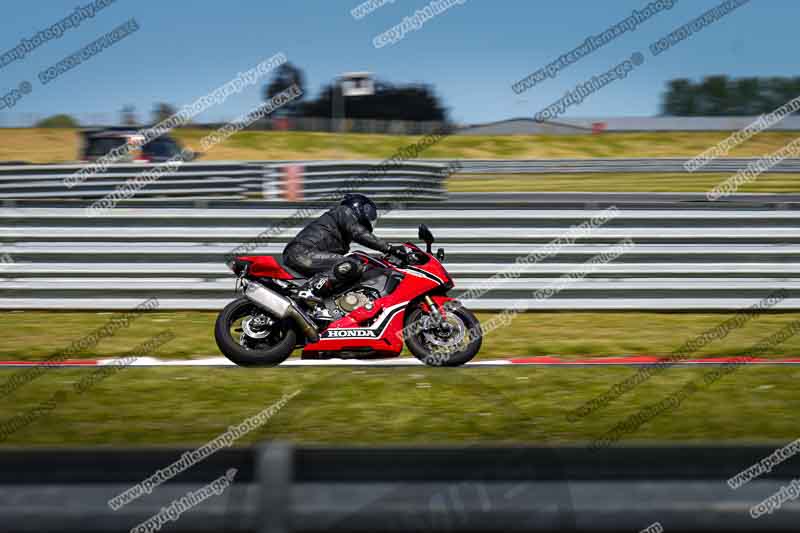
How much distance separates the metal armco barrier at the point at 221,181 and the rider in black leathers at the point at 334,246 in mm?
8853

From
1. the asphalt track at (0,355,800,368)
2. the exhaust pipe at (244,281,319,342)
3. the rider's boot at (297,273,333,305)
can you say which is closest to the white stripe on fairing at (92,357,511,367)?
the asphalt track at (0,355,800,368)

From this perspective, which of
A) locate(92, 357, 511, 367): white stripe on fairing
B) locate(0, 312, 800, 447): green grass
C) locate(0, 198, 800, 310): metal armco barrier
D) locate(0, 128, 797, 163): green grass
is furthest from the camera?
locate(0, 128, 797, 163): green grass

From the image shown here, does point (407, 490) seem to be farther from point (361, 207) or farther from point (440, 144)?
point (440, 144)

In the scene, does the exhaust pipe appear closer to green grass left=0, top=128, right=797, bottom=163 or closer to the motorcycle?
the motorcycle

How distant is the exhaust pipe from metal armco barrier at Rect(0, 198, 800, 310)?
209 centimetres

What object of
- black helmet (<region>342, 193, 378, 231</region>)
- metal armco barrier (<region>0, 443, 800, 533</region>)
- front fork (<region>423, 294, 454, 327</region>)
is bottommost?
front fork (<region>423, 294, 454, 327</region>)

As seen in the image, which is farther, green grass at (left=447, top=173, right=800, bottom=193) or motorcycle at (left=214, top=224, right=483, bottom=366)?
green grass at (left=447, top=173, right=800, bottom=193)

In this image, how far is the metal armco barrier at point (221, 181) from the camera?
17.9 metres

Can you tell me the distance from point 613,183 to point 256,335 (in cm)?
2388

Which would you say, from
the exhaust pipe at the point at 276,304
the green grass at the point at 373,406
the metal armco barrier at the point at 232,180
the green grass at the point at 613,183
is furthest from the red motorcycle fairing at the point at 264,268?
the green grass at the point at 613,183

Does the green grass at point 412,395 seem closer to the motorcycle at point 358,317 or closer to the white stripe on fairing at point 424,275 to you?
the motorcycle at point 358,317

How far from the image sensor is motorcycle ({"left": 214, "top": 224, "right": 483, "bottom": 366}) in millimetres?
8250

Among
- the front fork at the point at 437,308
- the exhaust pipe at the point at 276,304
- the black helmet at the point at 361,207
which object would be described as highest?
the black helmet at the point at 361,207

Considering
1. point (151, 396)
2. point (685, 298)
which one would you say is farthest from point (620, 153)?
point (151, 396)
